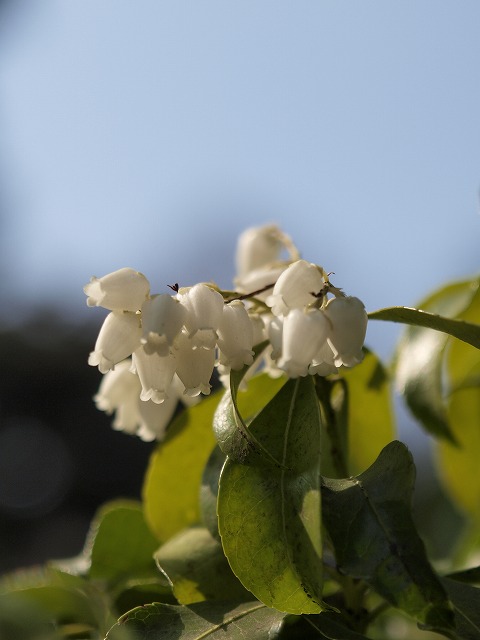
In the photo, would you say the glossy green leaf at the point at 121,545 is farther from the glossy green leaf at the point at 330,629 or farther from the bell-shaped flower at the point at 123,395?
the glossy green leaf at the point at 330,629

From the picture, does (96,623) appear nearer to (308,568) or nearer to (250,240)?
(308,568)

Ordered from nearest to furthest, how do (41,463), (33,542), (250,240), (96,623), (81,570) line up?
(96,623) < (81,570) < (250,240) < (33,542) < (41,463)

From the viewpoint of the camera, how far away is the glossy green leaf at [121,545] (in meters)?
1.41

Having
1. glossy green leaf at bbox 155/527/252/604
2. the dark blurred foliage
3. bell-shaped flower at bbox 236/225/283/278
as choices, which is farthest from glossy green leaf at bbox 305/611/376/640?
the dark blurred foliage

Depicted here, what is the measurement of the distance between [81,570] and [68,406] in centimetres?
1021

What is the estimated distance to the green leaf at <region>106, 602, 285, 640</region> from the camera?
0.97 metres

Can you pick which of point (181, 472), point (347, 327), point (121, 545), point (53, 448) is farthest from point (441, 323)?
point (53, 448)

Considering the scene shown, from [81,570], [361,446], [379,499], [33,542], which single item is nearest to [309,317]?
[379,499]

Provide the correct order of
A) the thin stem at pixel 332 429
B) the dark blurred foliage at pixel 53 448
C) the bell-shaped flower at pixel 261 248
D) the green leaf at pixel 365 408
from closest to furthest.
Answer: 1. the thin stem at pixel 332 429
2. the green leaf at pixel 365 408
3. the bell-shaped flower at pixel 261 248
4. the dark blurred foliage at pixel 53 448

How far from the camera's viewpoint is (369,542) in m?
0.90

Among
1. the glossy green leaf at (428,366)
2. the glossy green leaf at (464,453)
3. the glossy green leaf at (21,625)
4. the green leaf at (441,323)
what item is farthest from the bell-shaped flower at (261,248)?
the glossy green leaf at (21,625)

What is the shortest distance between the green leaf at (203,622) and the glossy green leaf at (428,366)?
1.74 feet

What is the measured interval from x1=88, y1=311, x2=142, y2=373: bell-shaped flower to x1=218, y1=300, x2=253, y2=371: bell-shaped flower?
12 centimetres

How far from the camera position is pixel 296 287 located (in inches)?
43.2
